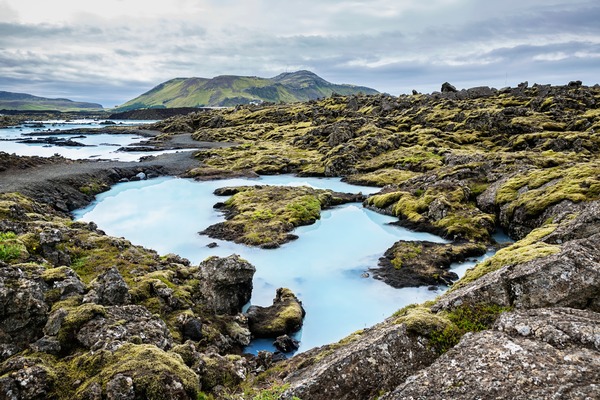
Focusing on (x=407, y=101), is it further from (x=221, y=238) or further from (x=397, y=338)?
(x=397, y=338)

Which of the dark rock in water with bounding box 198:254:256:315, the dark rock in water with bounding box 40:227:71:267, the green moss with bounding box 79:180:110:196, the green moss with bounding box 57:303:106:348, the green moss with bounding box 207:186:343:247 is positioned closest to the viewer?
the green moss with bounding box 57:303:106:348

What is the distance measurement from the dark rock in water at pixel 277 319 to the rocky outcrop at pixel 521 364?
50.5ft

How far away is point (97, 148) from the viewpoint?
427ft

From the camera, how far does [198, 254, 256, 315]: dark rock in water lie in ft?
81.1

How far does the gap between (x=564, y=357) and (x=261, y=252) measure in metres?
32.1

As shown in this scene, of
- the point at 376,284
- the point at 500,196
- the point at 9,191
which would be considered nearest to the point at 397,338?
the point at 376,284

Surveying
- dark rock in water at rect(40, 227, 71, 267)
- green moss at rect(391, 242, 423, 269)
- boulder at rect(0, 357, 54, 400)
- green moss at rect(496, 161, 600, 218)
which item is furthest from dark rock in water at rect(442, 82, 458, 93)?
boulder at rect(0, 357, 54, 400)

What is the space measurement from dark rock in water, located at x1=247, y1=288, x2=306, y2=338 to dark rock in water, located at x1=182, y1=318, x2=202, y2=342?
4.37 m

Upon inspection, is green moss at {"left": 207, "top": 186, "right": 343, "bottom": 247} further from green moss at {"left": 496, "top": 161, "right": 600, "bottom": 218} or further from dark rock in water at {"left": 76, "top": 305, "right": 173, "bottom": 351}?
dark rock in water at {"left": 76, "top": 305, "right": 173, "bottom": 351}

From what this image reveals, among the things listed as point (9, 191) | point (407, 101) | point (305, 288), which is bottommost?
point (305, 288)

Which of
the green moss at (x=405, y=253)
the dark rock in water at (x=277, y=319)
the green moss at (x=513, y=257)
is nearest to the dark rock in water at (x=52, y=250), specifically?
the dark rock in water at (x=277, y=319)

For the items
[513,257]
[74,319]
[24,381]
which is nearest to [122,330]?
[74,319]

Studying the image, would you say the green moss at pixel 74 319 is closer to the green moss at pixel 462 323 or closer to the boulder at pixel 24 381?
the boulder at pixel 24 381

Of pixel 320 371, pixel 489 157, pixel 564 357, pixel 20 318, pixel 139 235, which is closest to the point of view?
pixel 564 357
